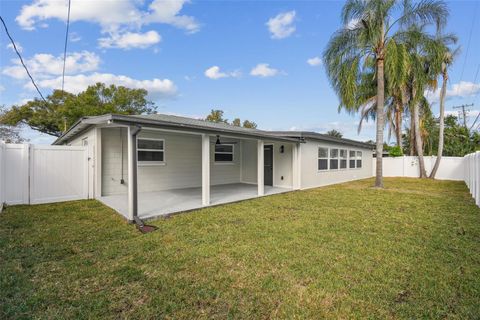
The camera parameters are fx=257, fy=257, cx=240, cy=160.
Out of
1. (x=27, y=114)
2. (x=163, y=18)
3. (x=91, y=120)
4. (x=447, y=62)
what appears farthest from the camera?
(x=27, y=114)

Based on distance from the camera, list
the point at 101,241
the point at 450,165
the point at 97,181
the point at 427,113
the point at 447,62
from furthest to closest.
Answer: the point at 427,113, the point at 450,165, the point at 447,62, the point at 97,181, the point at 101,241

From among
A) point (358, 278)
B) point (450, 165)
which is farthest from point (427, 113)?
point (358, 278)

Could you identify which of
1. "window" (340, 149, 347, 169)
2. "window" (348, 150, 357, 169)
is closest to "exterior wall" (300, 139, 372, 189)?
"window" (340, 149, 347, 169)

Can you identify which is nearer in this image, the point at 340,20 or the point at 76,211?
the point at 76,211

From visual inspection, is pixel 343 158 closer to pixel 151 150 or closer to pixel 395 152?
pixel 395 152

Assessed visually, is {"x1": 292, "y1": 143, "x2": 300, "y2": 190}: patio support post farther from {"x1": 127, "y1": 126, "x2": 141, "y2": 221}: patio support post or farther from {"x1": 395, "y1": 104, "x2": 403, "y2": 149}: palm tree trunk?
{"x1": 395, "y1": 104, "x2": 403, "y2": 149}: palm tree trunk

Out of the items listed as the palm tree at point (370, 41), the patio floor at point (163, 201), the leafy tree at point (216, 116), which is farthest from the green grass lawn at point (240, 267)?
the leafy tree at point (216, 116)

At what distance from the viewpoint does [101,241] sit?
4395mm

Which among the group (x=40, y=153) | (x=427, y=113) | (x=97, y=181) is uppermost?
(x=427, y=113)

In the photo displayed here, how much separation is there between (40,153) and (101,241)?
478 cm

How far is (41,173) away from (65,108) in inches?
731

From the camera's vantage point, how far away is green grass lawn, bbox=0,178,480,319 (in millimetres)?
2539

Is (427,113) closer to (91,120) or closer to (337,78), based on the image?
(337,78)

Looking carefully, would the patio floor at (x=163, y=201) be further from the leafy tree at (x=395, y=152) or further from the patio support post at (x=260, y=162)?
the leafy tree at (x=395, y=152)
